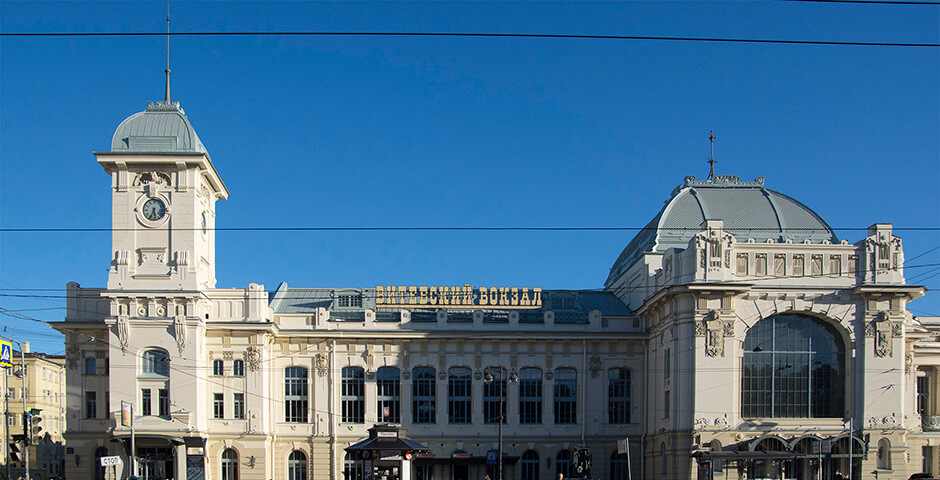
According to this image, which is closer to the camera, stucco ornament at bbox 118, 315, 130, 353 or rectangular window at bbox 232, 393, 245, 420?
stucco ornament at bbox 118, 315, 130, 353

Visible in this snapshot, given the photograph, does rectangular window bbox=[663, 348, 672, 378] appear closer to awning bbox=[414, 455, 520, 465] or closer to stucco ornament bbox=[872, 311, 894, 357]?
awning bbox=[414, 455, 520, 465]

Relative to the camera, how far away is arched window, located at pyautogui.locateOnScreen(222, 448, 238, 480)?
5466cm

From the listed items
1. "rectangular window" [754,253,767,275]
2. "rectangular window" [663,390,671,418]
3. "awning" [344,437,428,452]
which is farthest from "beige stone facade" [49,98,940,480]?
"awning" [344,437,428,452]

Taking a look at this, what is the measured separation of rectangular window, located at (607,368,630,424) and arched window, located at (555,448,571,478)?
332cm

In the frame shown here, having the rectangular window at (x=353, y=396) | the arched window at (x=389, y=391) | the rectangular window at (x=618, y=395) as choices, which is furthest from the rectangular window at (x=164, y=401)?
the rectangular window at (x=618, y=395)

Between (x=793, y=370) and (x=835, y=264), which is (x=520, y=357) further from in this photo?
(x=835, y=264)

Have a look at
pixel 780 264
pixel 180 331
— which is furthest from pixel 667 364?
pixel 180 331

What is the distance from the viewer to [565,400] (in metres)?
58.2

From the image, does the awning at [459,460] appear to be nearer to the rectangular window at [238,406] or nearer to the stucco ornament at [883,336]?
the rectangular window at [238,406]

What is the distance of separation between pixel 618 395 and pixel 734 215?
13.3 meters

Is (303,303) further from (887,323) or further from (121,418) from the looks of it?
(887,323)

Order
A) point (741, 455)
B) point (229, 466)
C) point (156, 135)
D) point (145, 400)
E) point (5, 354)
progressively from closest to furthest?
point (5, 354) → point (741, 455) → point (145, 400) → point (156, 135) → point (229, 466)

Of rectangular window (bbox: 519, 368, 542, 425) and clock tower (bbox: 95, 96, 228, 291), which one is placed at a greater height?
clock tower (bbox: 95, 96, 228, 291)

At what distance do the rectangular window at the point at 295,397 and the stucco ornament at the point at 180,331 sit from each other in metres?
7.08
